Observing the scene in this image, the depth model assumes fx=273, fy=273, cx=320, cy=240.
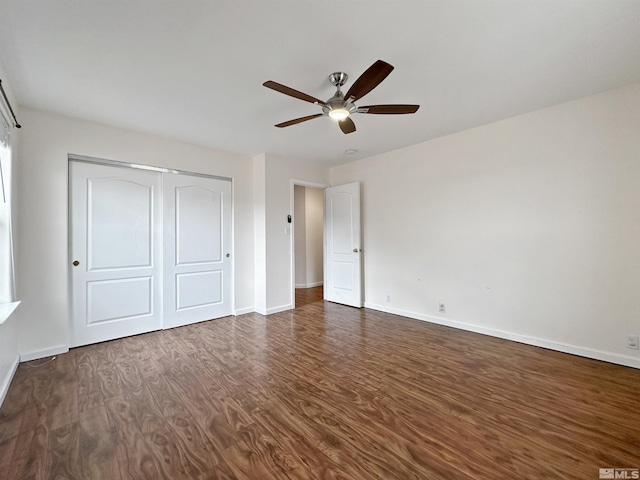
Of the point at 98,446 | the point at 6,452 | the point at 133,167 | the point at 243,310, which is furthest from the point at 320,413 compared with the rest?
the point at 133,167

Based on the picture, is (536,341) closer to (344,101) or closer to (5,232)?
(344,101)

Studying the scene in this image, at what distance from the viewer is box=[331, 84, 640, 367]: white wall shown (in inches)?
101

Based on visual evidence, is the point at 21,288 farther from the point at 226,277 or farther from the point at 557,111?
the point at 557,111

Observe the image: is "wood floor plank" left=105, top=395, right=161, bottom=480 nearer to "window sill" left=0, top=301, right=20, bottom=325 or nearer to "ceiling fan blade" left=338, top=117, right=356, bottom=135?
"window sill" left=0, top=301, right=20, bottom=325

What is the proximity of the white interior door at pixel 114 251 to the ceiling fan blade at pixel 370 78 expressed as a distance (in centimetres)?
294

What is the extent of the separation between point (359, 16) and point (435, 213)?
2.76 meters

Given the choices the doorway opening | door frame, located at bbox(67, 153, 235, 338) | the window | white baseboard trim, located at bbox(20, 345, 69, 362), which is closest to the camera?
the window

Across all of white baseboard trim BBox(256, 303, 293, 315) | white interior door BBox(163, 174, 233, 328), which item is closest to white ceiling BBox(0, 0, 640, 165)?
white interior door BBox(163, 174, 233, 328)

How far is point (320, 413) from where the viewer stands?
74.9 inches

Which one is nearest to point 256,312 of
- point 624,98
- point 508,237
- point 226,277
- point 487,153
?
point 226,277

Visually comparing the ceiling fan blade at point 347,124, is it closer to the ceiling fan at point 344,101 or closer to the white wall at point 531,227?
the ceiling fan at point 344,101

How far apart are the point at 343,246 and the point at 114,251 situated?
3336mm

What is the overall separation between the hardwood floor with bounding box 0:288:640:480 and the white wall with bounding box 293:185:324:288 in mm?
3662

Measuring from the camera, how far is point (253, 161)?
14.9 ft
